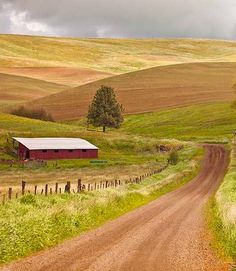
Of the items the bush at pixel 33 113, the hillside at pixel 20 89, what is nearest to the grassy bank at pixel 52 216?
the bush at pixel 33 113

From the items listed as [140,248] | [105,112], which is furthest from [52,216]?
[105,112]

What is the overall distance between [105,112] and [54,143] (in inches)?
1266

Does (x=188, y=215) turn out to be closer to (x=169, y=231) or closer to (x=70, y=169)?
(x=169, y=231)

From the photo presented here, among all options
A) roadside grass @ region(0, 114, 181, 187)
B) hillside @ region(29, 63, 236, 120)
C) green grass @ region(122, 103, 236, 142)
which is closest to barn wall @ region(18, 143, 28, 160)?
roadside grass @ region(0, 114, 181, 187)

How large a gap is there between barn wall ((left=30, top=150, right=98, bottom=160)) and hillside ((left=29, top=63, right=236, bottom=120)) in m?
55.0

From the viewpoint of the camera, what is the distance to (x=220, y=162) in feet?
261

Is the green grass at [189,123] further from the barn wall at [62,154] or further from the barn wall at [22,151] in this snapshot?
the barn wall at [22,151]

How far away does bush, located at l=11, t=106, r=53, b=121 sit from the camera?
142m

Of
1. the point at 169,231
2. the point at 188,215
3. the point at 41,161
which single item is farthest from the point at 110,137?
the point at 169,231

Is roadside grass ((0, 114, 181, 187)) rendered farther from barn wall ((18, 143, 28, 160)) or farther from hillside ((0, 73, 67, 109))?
hillside ((0, 73, 67, 109))

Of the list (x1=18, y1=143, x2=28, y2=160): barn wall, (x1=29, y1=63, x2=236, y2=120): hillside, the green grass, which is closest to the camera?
(x1=18, y1=143, x2=28, y2=160): barn wall

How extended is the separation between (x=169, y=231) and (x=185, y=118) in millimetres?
115655

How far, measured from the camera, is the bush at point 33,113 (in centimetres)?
14200

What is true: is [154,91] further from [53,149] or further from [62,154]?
[53,149]
